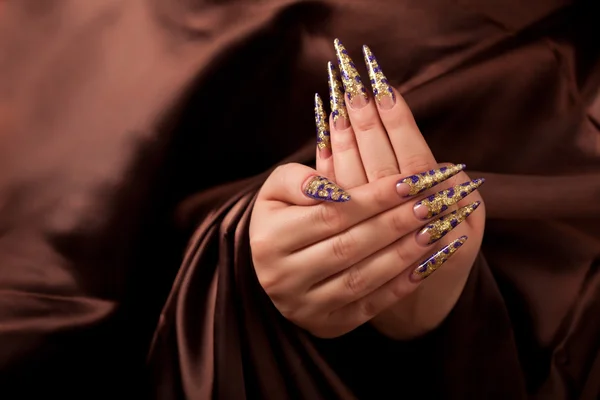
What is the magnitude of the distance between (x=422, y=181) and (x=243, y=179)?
27 centimetres

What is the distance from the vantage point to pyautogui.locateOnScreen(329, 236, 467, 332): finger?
0.56 m

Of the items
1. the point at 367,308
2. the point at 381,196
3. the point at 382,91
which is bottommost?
the point at 367,308

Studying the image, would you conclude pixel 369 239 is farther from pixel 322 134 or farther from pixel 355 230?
pixel 322 134

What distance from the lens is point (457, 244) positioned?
0.56 metres

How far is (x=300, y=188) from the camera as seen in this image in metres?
0.54

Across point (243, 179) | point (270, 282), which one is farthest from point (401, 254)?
point (243, 179)

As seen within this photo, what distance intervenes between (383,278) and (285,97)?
28 cm

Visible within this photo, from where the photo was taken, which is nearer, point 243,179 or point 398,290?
point 398,290

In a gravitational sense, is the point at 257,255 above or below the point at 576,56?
below

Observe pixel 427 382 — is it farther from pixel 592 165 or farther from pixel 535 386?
pixel 592 165

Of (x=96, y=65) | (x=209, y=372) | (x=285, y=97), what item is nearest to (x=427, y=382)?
(x=209, y=372)

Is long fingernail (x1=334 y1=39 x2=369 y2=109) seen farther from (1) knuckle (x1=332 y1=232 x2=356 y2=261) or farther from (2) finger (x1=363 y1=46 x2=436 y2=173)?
(1) knuckle (x1=332 y1=232 x2=356 y2=261)

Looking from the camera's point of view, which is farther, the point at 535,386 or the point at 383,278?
the point at 535,386

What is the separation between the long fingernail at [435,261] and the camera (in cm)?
56
